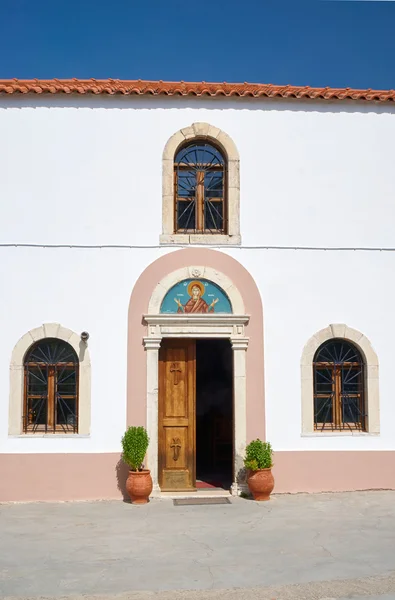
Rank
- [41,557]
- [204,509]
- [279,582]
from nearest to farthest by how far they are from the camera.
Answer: [279,582], [41,557], [204,509]

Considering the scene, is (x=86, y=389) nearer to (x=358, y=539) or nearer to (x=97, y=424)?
(x=97, y=424)

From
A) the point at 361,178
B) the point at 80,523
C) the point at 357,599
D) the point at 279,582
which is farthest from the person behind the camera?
the point at 361,178

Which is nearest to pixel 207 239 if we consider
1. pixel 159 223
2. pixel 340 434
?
pixel 159 223

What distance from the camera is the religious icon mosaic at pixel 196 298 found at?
1074 cm

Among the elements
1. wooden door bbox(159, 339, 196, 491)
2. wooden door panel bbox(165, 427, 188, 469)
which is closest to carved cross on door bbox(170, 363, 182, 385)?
wooden door bbox(159, 339, 196, 491)

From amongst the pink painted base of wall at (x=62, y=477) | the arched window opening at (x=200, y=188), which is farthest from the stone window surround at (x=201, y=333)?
the arched window opening at (x=200, y=188)

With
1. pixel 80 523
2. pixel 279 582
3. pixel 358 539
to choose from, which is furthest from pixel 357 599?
pixel 80 523

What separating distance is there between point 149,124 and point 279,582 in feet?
23.0

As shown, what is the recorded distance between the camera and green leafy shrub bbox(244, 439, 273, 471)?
1002cm

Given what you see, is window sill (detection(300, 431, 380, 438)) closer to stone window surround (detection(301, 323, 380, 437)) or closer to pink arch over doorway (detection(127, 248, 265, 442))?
stone window surround (detection(301, 323, 380, 437))

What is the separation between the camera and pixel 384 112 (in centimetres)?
1125

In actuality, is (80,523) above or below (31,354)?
below

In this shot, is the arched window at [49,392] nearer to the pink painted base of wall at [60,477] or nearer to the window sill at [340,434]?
the pink painted base of wall at [60,477]

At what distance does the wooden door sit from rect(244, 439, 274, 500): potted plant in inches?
40.5
